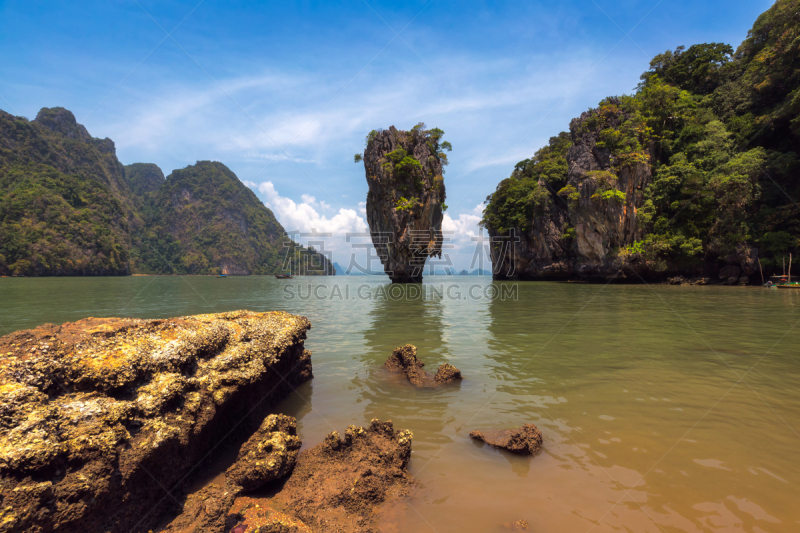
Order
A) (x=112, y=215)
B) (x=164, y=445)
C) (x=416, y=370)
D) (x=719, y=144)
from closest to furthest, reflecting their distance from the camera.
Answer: (x=164, y=445) → (x=416, y=370) → (x=719, y=144) → (x=112, y=215)

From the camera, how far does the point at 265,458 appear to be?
300cm

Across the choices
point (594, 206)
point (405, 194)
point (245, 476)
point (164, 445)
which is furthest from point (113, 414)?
point (594, 206)

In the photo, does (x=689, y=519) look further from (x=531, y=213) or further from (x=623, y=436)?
(x=531, y=213)

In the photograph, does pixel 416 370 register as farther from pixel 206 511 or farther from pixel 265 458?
pixel 206 511

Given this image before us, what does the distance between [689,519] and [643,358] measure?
4.91 meters

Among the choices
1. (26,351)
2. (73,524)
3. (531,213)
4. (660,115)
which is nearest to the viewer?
(73,524)

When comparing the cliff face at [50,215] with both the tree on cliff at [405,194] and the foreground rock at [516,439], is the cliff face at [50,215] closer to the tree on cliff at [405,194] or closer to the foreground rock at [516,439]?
the tree on cliff at [405,194]

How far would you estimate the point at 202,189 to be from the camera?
147 m

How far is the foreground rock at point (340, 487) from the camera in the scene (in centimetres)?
254

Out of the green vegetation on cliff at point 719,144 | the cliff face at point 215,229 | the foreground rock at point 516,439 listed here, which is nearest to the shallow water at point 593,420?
the foreground rock at point 516,439

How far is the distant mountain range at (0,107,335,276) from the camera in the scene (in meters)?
61.5

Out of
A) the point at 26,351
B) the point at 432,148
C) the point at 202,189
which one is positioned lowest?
the point at 26,351

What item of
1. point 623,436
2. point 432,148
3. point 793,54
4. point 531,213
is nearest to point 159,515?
point 623,436

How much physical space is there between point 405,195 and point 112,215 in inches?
3345
